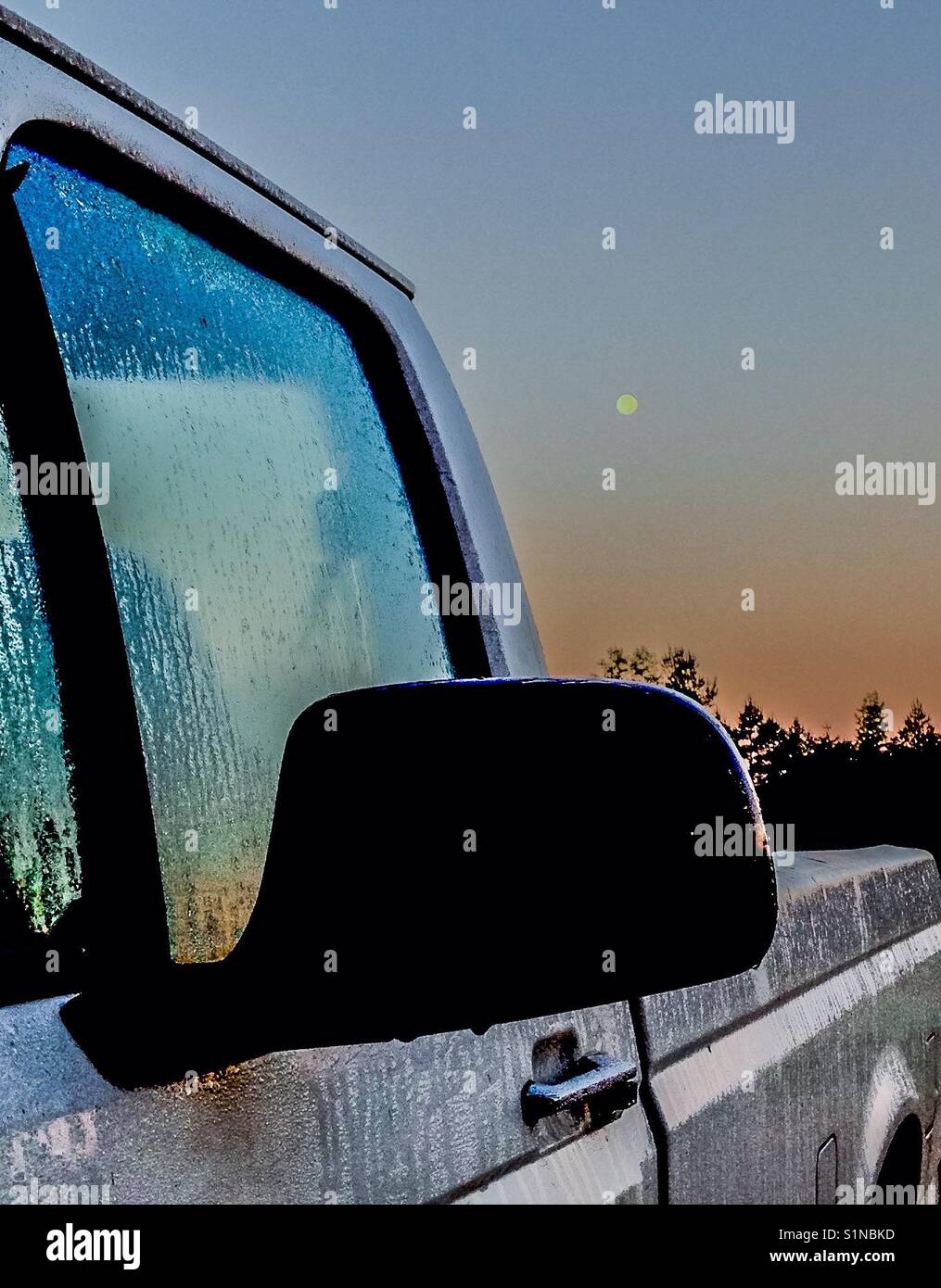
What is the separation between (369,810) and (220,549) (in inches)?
21.6

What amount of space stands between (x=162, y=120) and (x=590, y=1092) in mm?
1226

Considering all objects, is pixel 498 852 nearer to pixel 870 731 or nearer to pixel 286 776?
pixel 286 776

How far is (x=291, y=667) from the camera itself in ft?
4.98

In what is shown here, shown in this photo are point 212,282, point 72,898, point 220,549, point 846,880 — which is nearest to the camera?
point 72,898

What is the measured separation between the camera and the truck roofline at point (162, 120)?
1294mm

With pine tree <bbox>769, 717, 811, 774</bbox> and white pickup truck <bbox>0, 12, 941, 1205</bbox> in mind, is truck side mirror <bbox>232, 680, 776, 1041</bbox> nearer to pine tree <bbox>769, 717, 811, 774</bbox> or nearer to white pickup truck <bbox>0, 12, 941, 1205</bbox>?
white pickup truck <bbox>0, 12, 941, 1205</bbox>

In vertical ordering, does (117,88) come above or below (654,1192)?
above

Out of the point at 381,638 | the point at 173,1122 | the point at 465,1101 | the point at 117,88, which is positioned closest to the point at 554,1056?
the point at 465,1101

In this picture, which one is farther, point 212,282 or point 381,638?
point 381,638

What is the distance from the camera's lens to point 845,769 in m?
103

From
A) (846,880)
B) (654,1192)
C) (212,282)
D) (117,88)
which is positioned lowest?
(654,1192)

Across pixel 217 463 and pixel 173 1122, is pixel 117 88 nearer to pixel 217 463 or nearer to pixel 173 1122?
pixel 217 463

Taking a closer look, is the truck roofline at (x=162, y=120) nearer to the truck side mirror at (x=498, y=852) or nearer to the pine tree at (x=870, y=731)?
the truck side mirror at (x=498, y=852)

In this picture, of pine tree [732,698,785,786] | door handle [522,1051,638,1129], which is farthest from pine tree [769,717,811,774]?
door handle [522,1051,638,1129]
